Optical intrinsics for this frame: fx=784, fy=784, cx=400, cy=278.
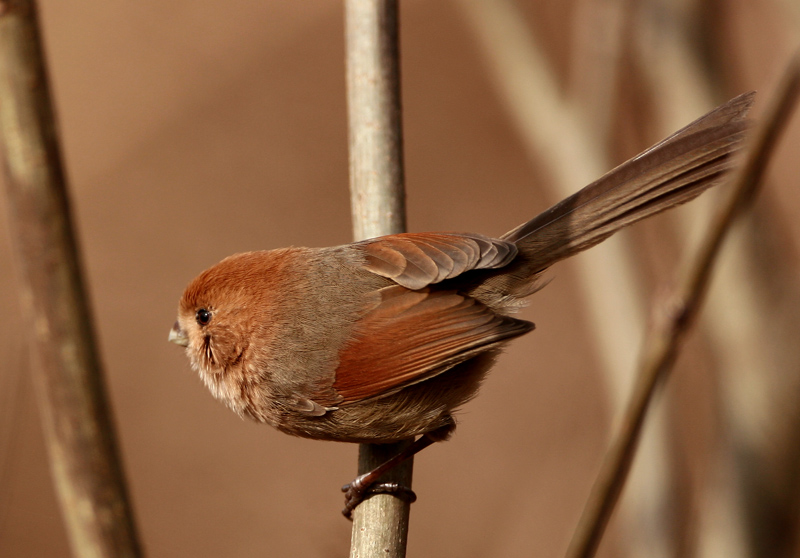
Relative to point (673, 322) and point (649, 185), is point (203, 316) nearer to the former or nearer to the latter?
point (649, 185)

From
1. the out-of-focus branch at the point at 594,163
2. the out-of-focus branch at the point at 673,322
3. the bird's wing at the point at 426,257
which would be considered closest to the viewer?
the out-of-focus branch at the point at 673,322

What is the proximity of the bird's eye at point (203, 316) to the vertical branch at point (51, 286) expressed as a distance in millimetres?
1088

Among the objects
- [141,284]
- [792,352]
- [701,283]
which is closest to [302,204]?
[141,284]

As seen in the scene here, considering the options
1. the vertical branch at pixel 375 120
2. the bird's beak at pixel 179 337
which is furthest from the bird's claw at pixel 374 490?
the bird's beak at pixel 179 337

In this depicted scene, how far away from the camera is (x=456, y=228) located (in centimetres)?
786

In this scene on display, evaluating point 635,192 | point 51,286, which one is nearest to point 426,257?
point 635,192

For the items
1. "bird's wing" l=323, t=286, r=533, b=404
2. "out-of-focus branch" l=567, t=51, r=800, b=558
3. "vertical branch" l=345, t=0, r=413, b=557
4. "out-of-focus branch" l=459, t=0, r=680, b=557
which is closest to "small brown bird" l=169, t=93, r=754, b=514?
"bird's wing" l=323, t=286, r=533, b=404

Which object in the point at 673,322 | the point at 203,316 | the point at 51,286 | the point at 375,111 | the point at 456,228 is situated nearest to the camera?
the point at 673,322

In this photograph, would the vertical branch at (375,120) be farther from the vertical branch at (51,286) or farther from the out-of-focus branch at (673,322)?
the out-of-focus branch at (673,322)

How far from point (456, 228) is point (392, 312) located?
4815 millimetres

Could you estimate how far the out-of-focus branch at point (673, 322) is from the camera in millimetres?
1539

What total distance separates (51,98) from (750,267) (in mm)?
2962

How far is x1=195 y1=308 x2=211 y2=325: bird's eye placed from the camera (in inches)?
133

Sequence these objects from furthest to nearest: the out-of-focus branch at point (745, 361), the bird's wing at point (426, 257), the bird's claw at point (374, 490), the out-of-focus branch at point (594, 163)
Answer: the out-of-focus branch at point (594, 163)
the out-of-focus branch at point (745, 361)
the bird's wing at point (426, 257)
the bird's claw at point (374, 490)
